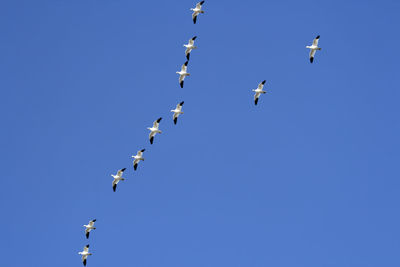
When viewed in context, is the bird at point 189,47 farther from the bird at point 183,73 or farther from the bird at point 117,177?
the bird at point 117,177

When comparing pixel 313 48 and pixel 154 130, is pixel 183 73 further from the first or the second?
pixel 313 48

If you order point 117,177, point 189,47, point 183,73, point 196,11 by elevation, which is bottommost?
point 117,177

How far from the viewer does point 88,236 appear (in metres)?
123

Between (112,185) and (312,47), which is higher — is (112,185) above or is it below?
below

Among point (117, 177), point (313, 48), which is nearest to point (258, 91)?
point (313, 48)

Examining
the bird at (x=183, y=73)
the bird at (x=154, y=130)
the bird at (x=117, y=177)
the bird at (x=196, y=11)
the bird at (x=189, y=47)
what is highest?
the bird at (x=196, y=11)

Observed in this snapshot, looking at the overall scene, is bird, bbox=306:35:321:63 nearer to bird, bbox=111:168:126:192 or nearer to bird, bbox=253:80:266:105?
bird, bbox=253:80:266:105

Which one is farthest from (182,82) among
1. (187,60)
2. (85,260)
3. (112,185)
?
(85,260)

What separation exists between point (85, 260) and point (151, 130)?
14.3 metres

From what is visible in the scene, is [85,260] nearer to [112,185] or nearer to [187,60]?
[112,185]

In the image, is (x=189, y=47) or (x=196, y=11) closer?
(x=189, y=47)

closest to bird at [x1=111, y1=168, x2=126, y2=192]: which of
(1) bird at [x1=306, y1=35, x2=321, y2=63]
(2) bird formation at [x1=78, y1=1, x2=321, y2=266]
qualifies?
(2) bird formation at [x1=78, y1=1, x2=321, y2=266]

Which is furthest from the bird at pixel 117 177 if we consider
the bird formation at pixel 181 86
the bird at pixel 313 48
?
the bird at pixel 313 48

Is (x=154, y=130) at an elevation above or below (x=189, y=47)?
below
